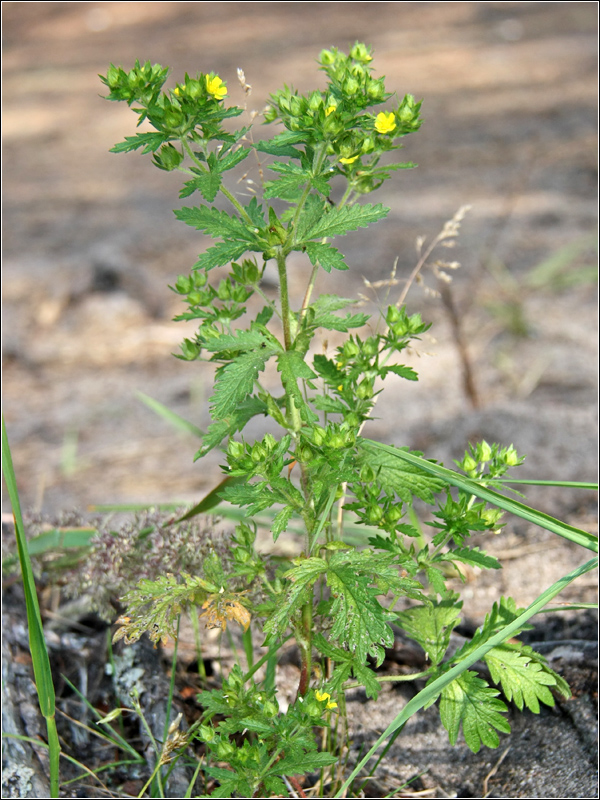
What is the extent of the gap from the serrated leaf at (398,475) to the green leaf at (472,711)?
31cm

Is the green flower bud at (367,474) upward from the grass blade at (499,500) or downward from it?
upward

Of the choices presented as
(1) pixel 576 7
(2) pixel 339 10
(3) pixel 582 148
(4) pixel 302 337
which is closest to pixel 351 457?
(4) pixel 302 337

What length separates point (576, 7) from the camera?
290 inches

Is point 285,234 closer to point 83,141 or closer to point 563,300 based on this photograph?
point 563,300

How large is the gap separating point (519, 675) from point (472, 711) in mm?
101

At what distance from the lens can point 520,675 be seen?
1229 millimetres

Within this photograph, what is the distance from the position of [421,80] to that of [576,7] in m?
2.46

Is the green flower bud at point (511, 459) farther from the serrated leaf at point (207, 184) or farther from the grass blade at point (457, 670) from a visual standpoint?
the serrated leaf at point (207, 184)

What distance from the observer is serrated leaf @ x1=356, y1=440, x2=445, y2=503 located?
47.3 inches

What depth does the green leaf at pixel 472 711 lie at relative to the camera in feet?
3.87

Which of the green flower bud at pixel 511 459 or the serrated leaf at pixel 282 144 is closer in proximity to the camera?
the serrated leaf at pixel 282 144

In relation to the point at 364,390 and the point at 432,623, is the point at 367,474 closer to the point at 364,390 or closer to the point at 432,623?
the point at 364,390

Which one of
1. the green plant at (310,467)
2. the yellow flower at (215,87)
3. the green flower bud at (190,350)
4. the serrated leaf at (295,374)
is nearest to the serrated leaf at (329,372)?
the green plant at (310,467)

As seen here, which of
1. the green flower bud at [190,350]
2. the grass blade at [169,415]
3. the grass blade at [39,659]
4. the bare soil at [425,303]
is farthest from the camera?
the grass blade at [169,415]
